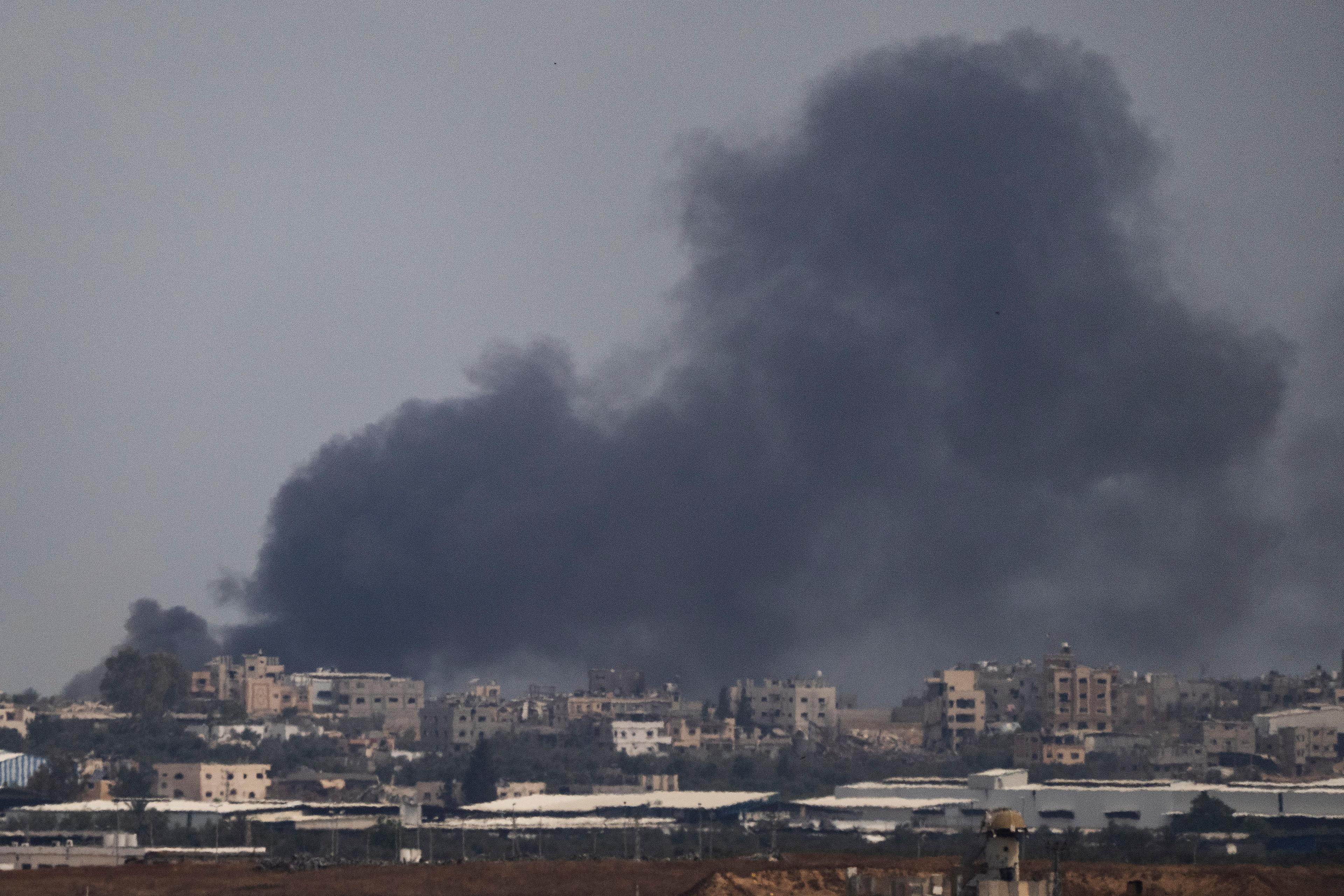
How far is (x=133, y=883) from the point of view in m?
60.0

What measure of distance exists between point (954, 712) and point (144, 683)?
52.3 m

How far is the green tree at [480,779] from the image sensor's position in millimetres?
111688

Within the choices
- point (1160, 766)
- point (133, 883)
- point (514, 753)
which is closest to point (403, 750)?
point (514, 753)

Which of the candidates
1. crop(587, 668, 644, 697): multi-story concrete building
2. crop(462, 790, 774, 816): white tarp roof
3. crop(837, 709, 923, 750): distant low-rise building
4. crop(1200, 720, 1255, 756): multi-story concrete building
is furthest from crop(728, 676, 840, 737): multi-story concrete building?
crop(462, 790, 774, 816): white tarp roof

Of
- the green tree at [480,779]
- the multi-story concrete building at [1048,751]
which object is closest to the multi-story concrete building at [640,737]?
the multi-story concrete building at [1048,751]

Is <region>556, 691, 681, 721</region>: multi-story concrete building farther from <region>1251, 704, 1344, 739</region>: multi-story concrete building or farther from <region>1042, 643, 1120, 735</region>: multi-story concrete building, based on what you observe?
<region>1251, 704, 1344, 739</region>: multi-story concrete building

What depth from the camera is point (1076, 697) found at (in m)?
139

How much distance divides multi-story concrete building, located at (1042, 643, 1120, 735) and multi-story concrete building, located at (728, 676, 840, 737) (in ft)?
50.1

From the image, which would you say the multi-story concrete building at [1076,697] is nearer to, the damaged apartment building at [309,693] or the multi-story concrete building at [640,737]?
the multi-story concrete building at [640,737]

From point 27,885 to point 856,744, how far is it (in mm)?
86995

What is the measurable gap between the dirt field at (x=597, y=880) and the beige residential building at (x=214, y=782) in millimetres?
45768

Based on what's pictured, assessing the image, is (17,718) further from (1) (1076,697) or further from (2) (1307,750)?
(2) (1307,750)

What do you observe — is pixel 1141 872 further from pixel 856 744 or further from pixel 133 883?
pixel 856 744

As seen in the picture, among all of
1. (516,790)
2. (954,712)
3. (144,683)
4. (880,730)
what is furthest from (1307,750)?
(144,683)
